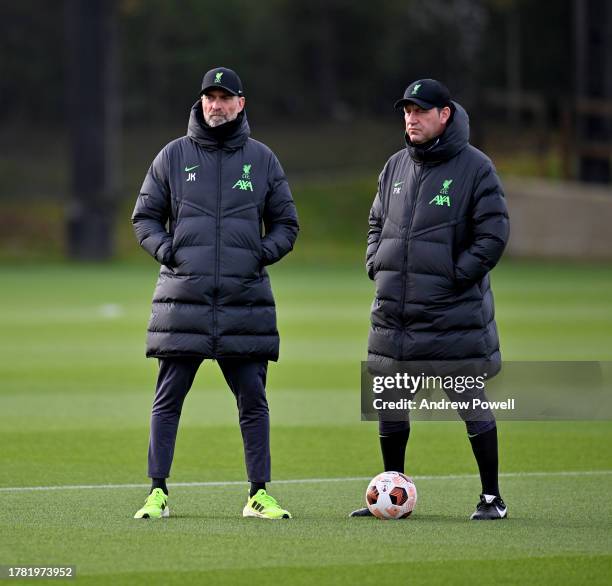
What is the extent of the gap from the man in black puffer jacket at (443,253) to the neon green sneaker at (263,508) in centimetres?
90

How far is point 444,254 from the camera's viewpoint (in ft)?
27.0

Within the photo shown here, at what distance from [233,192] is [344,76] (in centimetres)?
6695

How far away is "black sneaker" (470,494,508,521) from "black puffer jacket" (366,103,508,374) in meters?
0.67

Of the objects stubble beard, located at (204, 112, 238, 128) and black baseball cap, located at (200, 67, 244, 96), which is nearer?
black baseball cap, located at (200, 67, 244, 96)

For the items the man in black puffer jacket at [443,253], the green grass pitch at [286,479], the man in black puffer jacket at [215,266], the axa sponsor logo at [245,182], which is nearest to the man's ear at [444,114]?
the man in black puffer jacket at [443,253]

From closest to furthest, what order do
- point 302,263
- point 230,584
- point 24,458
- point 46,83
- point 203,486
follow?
point 230,584, point 203,486, point 24,458, point 302,263, point 46,83

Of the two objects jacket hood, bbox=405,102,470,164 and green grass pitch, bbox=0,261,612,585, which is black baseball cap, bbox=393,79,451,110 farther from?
green grass pitch, bbox=0,261,612,585

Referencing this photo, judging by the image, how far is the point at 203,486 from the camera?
31.7ft

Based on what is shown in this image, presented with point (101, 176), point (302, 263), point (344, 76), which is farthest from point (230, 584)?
point (344, 76)

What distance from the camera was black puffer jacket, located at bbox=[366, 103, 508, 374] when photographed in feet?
27.0

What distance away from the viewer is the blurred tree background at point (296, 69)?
187ft

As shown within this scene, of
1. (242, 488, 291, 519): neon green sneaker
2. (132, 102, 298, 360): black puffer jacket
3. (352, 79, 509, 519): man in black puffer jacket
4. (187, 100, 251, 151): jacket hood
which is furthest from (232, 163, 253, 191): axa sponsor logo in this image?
(242, 488, 291, 519): neon green sneaker

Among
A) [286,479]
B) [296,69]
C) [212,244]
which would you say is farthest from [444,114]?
[296,69]

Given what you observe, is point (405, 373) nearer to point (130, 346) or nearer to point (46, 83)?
point (130, 346)
